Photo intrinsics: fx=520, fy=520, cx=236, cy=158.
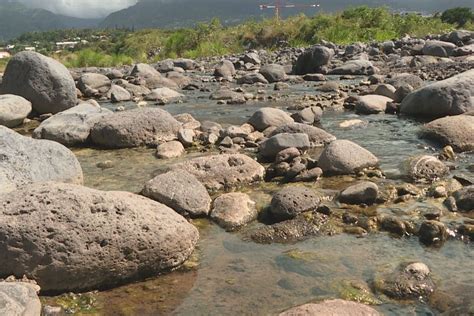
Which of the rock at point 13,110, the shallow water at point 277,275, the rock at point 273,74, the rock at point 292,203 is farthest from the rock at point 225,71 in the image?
the shallow water at point 277,275

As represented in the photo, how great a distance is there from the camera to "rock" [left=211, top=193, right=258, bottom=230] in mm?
7318

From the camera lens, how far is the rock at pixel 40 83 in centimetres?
1554

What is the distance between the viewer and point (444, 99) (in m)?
13.6

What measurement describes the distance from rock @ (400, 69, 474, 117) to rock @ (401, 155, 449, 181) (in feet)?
15.6

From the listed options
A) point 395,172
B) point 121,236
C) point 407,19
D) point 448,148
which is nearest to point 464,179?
point 395,172

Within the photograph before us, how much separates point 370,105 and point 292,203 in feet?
27.8

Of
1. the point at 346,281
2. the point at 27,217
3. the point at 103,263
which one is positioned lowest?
the point at 346,281

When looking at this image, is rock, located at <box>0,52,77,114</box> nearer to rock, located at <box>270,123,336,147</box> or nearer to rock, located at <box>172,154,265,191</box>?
rock, located at <box>270,123,336,147</box>

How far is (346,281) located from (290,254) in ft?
2.94

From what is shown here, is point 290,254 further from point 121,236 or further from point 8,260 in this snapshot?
point 8,260

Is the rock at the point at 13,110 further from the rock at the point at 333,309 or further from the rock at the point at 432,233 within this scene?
the rock at the point at 333,309

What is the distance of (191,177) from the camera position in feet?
26.0

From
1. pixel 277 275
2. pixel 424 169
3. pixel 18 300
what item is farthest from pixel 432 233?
pixel 18 300

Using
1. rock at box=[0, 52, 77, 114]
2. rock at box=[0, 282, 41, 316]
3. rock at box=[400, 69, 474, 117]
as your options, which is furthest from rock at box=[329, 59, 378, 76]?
rock at box=[0, 282, 41, 316]
